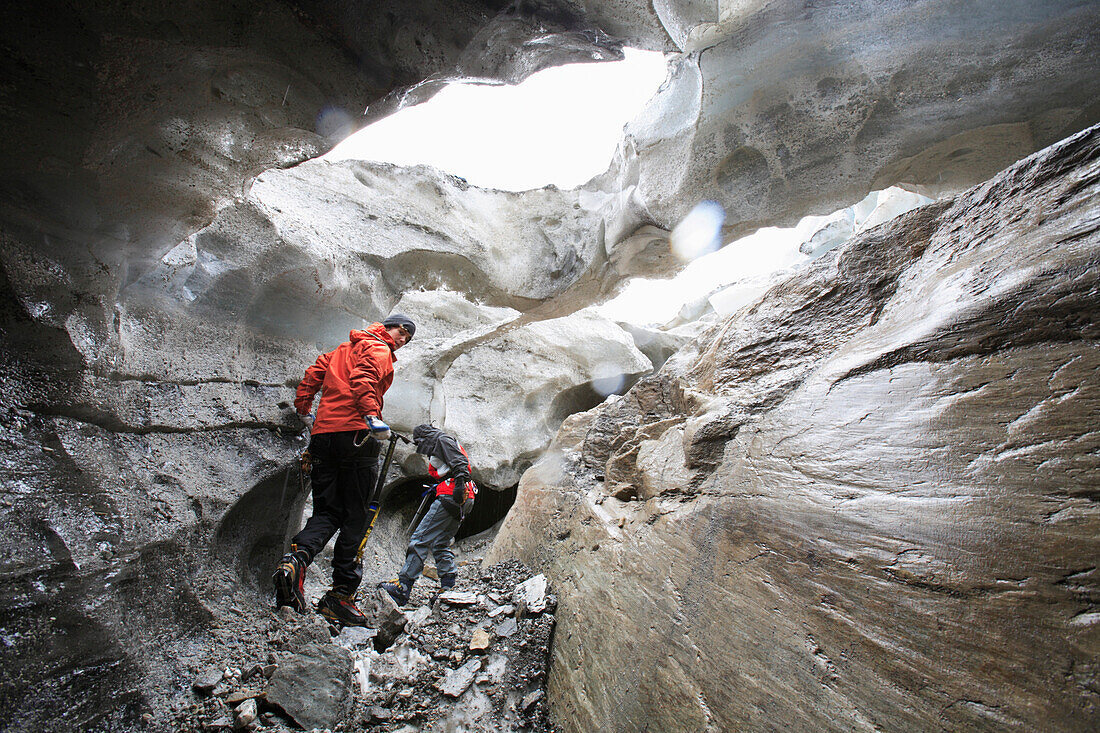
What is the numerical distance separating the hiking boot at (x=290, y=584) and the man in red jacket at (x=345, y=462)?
0.13 m

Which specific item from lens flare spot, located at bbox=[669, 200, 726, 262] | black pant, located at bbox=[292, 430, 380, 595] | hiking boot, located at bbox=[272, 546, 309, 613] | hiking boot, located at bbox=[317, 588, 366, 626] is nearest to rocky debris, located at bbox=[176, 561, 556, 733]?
hiking boot, located at bbox=[317, 588, 366, 626]

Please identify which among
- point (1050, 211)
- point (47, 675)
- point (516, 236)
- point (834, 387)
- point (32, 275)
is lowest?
point (47, 675)

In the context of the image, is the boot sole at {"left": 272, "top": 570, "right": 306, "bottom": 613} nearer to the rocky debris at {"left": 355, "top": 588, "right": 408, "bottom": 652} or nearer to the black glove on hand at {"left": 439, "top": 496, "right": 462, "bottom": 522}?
the rocky debris at {"left": 355, "top": 588, "right": 408, "bottom": 652}

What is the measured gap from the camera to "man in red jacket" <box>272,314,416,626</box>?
2.87 meters

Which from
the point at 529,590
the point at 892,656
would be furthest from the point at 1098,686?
the point at 529,590

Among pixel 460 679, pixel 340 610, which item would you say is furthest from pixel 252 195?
pixel 460 679

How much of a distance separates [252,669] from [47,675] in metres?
0.87

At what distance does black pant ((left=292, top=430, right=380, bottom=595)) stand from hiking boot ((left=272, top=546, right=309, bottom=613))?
0.34 metres

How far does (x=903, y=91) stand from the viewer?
11.7 feet

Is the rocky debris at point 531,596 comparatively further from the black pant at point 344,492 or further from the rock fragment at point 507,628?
the black pant at point 344,492

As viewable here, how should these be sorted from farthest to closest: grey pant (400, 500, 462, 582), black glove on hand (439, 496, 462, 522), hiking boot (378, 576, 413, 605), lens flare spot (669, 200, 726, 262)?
lens flare spot (669, 200, 726, 262) → black glove on hand (439, 496, 462, 522) → grey pant (400, 500, 462, 582) → hiking boot (378, 576, 413, 605)

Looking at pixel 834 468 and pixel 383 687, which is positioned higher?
pixel 834 468

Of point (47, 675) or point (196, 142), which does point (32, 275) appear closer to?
point (196, 142)

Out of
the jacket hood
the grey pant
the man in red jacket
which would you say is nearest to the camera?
the man in red jacket
